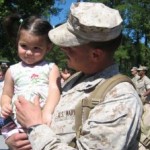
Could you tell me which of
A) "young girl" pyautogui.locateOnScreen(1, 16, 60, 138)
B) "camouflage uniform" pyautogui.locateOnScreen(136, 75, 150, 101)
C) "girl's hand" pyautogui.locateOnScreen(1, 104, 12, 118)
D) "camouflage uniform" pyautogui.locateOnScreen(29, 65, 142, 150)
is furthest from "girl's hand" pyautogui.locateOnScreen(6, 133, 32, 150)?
"camouflage uniform" pyautogui.locateOnScreen(136, 75, 150, 101)

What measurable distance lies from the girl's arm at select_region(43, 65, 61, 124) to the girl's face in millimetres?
161

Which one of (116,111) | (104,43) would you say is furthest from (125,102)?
(104,43)

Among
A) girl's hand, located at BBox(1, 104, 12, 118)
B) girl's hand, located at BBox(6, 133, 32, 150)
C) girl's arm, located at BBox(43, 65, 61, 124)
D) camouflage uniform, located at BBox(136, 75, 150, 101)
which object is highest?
girl's arm, located at BBox(43, 65, 61, 124)

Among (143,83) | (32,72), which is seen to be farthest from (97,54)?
(143,83)

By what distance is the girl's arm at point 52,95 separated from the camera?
309 cm

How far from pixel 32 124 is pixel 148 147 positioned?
67 cm

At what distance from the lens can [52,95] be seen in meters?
3.29

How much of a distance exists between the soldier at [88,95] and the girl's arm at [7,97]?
0.53m

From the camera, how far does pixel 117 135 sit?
8.52 ft

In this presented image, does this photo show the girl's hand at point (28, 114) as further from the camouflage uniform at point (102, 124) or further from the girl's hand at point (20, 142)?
the girl's hand at point (20, 142)

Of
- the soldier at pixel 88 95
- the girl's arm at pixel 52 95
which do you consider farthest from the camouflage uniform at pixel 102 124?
the girl's arm at pixel 52 95

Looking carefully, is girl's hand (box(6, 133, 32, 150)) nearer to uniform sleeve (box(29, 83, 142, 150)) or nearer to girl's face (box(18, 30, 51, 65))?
uniform sleeve (box(29, 83, 142, 150))

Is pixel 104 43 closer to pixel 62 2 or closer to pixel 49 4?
pixel 49 4

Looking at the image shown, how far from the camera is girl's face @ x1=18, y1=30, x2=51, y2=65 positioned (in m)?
3.44
